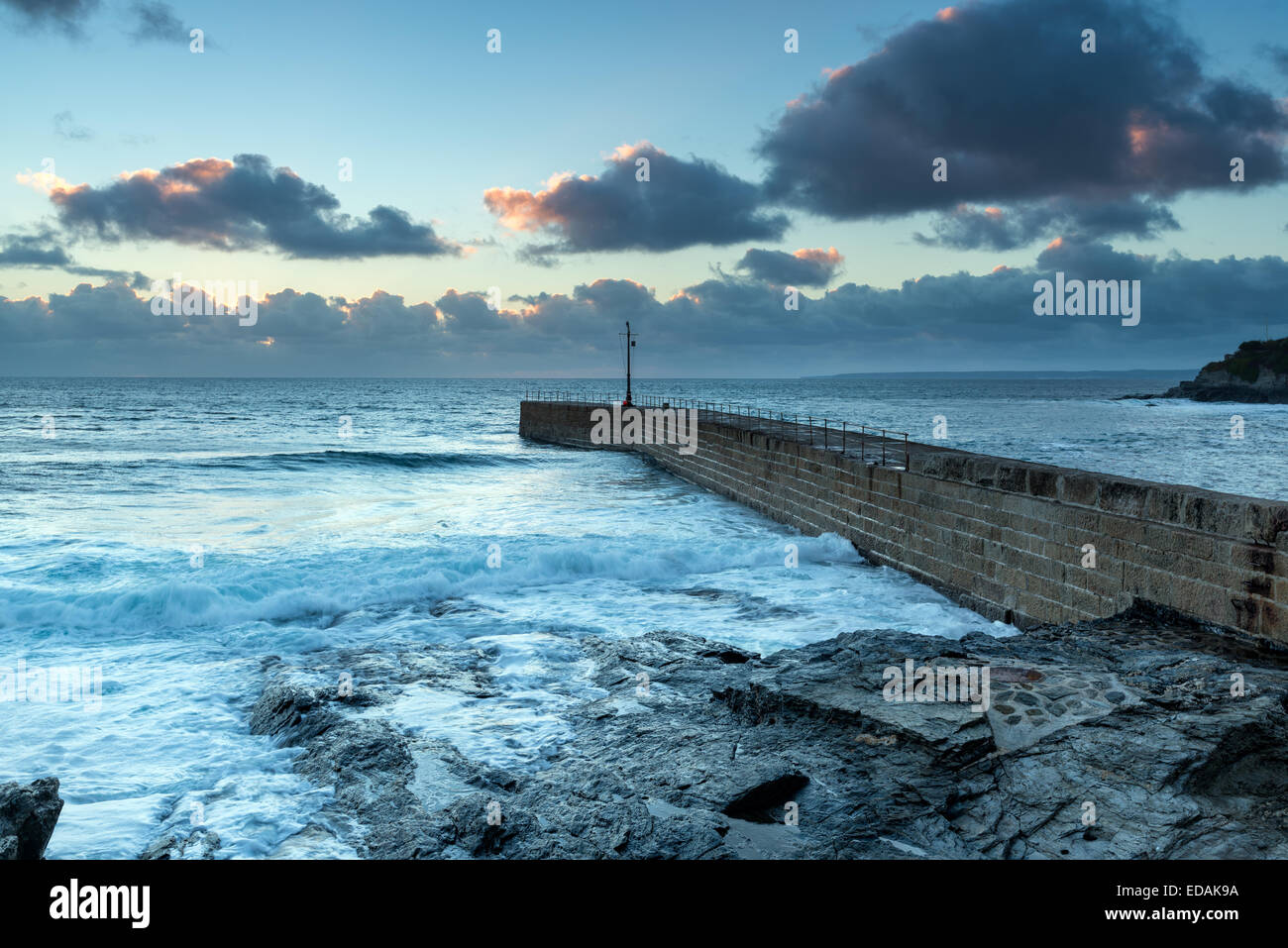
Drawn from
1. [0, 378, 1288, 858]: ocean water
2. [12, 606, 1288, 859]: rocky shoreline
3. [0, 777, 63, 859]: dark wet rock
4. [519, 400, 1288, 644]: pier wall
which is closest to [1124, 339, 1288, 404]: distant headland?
[0, 378, 1288, 858]: ocean water

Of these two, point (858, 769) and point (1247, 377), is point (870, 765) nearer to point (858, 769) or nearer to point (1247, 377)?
point (858, 769)

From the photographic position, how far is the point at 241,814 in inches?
229

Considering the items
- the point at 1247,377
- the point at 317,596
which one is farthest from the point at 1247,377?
the point at 317,596

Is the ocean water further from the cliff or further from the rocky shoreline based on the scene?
the cliff

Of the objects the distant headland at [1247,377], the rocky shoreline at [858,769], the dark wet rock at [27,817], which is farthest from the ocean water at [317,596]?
the distant headland at [1247,377]

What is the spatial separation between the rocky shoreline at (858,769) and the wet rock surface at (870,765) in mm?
17

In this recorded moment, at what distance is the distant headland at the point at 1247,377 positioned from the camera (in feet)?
330

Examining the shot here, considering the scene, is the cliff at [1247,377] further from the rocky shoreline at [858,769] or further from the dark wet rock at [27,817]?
the dark wet rock at [27,817]

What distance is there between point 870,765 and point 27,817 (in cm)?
546

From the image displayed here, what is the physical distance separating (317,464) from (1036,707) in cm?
3529
